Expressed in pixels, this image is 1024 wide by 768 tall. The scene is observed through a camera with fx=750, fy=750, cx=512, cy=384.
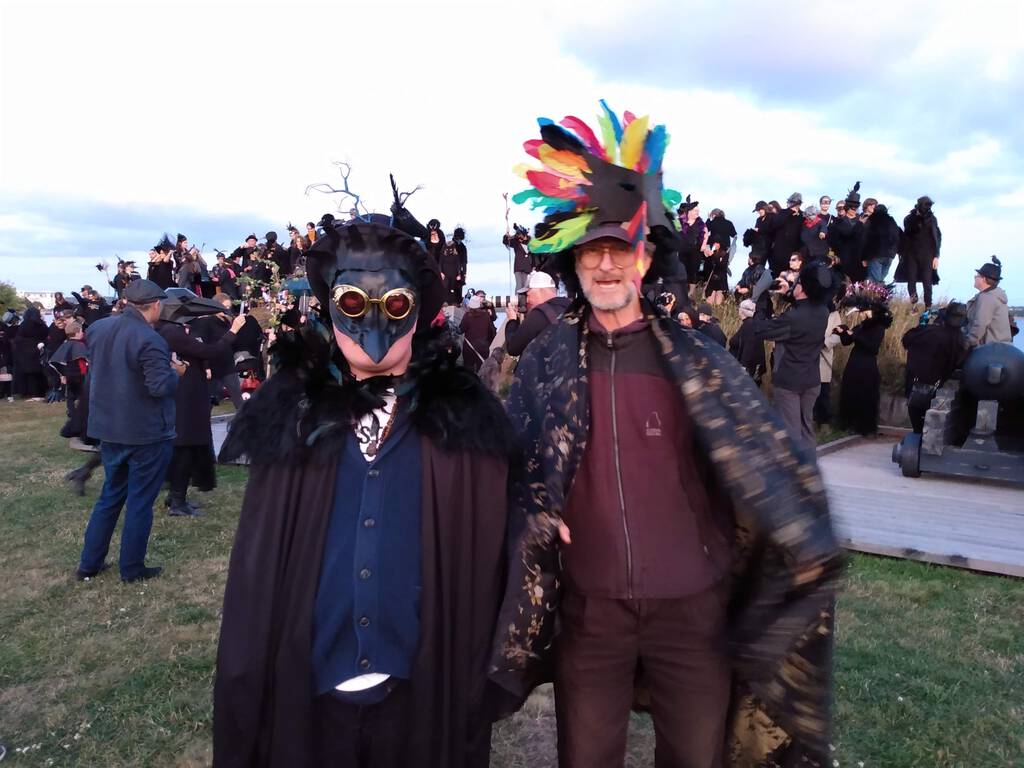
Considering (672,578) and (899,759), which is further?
(899,759)

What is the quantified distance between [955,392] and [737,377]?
23.6ft

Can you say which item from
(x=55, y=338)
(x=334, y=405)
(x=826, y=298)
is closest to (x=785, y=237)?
(x=826, y=298)

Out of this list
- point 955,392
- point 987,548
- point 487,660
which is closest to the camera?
point 487,660

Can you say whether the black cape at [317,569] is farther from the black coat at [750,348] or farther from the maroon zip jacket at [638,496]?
the black coat at [750,348]

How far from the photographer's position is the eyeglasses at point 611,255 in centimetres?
236

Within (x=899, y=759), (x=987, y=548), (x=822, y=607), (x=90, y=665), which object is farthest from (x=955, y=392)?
(x=90, y=665)

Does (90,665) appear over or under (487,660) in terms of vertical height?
under

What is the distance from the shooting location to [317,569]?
2090mm

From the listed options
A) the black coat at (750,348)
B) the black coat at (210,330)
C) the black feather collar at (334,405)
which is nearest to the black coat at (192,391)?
the black coat at (210,330)

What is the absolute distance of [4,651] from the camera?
448 centimetres

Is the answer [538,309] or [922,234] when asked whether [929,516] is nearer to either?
[538,309]

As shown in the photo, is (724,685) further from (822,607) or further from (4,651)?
(4,651)

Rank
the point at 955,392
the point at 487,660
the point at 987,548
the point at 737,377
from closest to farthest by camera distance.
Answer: the point at 487,660 → the point at 737,377 → the point at 987,548 → the point at 955,392

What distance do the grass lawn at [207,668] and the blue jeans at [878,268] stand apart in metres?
9.23
